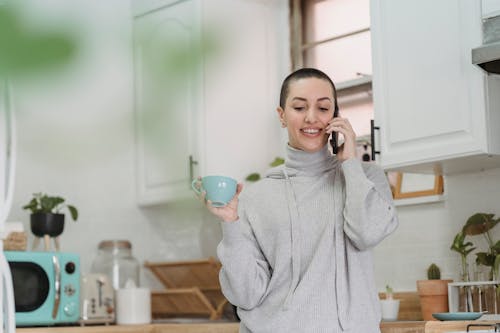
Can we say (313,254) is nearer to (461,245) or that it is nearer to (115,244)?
(461,245)

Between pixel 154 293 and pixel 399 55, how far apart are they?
1.88m

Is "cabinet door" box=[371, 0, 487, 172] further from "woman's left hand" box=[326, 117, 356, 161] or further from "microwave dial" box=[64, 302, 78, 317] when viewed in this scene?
"microwave dial" box=[64, 302, 78, 317]


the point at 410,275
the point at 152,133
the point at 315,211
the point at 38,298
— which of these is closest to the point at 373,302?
the point at 315,211

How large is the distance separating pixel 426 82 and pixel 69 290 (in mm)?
1709

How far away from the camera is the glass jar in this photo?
395cm

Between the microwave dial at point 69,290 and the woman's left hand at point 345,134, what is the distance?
1.94 metres

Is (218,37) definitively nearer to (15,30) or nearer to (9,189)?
(15,30)

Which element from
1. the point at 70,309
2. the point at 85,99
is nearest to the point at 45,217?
the point at 70,309

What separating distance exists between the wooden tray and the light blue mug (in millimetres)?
2258

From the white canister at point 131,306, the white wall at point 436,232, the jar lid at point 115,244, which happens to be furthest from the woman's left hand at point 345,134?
the jar lid at point 115,244

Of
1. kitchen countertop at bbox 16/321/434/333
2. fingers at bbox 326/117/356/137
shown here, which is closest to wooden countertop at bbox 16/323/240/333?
kitchen countertop at bbox 16/321/434/333

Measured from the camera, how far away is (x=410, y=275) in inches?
129

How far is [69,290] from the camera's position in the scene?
3393 mm

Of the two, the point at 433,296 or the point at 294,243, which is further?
the point at 433,296
